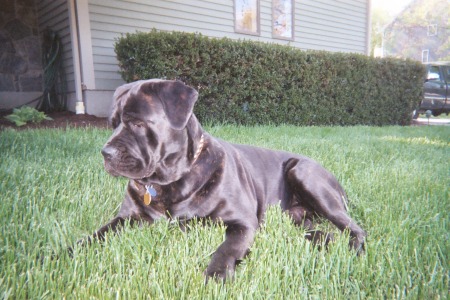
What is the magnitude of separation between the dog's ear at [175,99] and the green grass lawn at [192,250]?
25.3 inches

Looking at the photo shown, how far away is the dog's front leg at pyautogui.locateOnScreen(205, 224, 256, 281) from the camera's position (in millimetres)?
1774

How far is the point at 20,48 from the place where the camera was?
29.6 feet

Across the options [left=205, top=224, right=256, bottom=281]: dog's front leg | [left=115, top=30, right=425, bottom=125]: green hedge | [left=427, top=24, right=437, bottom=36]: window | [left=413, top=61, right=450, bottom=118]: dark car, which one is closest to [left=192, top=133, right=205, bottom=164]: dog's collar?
[left=205, top=224, right=256, bottom=281]: dog's front leg

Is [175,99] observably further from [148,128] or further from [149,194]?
[149,194]

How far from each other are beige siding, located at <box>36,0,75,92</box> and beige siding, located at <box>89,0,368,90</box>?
2.24 ft

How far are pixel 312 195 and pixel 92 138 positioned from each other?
3.55 m

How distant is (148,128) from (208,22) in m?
8.75

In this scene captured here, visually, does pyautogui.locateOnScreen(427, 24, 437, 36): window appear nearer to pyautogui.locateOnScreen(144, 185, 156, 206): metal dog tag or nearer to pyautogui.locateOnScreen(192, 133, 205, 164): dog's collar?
pyautogui.locateOnScreen(192, 133, 205, 164): dog's collar

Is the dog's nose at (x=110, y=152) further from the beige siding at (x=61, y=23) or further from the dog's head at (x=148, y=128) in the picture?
the beige siding at (x=61, y=23)

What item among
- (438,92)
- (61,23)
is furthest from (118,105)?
(438,92)

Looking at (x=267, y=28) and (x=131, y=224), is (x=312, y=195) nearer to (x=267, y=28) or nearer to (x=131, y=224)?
(x=131, y=224)

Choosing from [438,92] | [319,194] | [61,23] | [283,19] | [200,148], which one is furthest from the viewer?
[438,92]

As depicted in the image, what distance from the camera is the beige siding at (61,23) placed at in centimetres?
833

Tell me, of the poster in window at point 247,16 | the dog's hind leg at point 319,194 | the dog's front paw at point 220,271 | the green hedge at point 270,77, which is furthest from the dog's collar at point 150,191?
the poster in window at point 247,16
